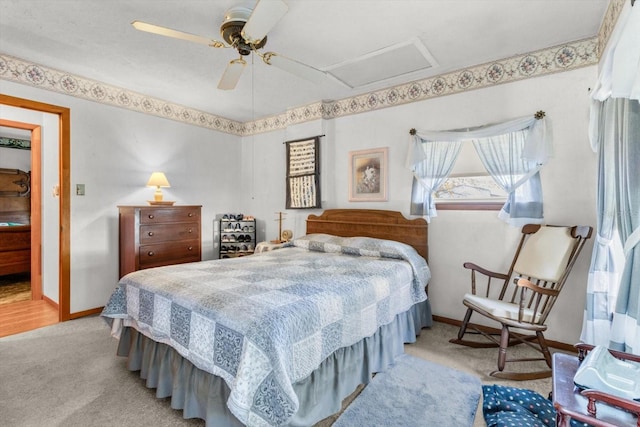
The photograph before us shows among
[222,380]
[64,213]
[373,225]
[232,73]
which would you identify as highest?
[232,73]

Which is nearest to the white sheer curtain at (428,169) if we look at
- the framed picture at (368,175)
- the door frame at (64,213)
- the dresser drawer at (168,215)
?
the framed picture at (368,175)

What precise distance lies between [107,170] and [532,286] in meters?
4.50

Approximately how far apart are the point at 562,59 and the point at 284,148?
11.2 feet

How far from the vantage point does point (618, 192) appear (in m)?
2.00

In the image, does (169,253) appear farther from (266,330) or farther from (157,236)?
(266,330)

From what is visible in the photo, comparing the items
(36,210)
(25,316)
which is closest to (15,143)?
(36,210)

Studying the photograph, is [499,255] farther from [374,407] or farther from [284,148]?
[284,148]

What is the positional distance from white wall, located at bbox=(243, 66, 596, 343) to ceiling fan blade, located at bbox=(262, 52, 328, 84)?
1.43 metres

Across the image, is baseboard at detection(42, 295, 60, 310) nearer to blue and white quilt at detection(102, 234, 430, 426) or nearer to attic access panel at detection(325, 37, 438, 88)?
blue and white quilt at detection(102, 234, 430, 426)

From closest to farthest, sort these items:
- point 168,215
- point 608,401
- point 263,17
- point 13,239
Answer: point 608,401 < point 263,17 < point 168,215 < point 13,239

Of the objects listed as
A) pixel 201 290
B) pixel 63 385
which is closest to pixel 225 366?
pixel 201 290

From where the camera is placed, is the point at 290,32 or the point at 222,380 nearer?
the point at 222,380

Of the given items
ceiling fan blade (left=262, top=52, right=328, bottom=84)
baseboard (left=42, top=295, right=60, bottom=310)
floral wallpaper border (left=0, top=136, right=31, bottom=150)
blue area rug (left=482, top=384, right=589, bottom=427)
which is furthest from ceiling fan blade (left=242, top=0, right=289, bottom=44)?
floral wallpaper border (left=0, top=136, right=31, bottom=150)

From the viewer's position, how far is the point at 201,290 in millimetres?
1939
